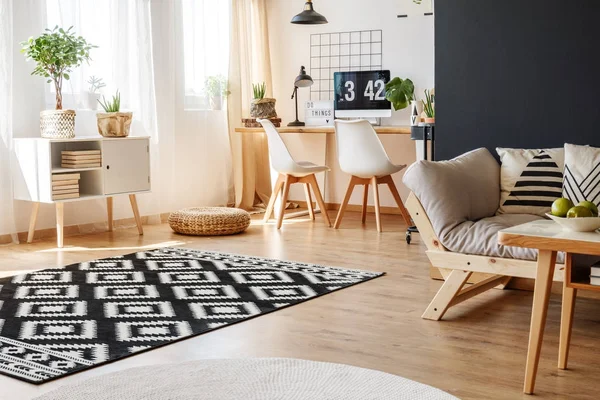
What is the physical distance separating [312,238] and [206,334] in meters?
2.47

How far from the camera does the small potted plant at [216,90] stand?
22.9ft

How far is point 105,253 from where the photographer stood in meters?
5.09

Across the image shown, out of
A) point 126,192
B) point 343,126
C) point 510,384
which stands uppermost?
point 343,126

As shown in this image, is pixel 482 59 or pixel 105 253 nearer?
pixel 482 59

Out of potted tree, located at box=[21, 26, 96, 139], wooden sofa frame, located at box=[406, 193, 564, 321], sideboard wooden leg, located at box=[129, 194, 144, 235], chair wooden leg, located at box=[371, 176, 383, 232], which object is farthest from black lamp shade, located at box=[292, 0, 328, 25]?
wooden sofa frame, located at box=[406, 193, 564, 321]

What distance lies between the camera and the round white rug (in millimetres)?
1919

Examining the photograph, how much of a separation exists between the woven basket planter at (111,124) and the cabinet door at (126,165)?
0.07m

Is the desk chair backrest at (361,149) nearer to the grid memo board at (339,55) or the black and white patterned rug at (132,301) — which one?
the grid memo board at (339,55)

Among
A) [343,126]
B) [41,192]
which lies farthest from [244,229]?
[41,192]

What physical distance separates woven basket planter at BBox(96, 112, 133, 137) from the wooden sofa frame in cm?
274

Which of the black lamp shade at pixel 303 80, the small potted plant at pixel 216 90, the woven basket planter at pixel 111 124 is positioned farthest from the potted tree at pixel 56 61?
the black lamp shade at pixel 303 80

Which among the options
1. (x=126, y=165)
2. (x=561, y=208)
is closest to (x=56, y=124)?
(x=126, y=165)

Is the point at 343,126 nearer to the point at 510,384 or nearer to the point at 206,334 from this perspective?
the point at 206,334

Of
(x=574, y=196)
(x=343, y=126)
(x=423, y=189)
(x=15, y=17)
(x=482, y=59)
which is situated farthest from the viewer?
(x=343, y=126)
